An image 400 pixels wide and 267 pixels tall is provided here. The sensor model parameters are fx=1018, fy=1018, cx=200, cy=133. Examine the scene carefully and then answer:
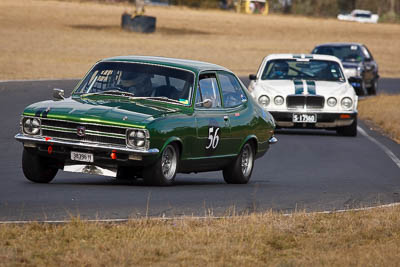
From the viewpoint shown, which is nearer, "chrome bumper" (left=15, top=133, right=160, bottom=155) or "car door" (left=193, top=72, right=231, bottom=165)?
"chrome bumper" (left=15, top=133, right=160, bottom=155)

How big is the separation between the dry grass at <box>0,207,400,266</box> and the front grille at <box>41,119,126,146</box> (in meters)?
2.06

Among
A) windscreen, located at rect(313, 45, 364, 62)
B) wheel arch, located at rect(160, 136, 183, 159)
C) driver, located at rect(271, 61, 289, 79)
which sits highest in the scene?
wheel arch, located at rect(160, 136, 183, 159)

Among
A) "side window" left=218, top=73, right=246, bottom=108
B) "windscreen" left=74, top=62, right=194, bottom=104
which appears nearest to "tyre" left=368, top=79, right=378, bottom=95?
"side window" left=218, top=73, right=246, bottom=108

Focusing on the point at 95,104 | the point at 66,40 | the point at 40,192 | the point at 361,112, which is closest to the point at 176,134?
the point at 95,104

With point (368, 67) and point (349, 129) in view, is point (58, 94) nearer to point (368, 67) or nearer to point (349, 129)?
point (349, 129)

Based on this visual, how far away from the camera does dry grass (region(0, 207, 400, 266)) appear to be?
22.3ft

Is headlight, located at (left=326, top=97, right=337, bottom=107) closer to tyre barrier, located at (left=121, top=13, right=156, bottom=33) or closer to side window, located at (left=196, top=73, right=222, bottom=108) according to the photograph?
side window, located at (left=196, top=73, right=222, bottom=108)

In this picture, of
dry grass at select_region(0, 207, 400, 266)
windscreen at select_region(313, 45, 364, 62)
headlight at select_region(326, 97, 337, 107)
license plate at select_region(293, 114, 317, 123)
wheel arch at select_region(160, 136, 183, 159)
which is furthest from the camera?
windscreen at select_region(313, 45, 364, 62)

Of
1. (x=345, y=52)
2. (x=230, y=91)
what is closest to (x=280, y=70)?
(x=230, y=91)

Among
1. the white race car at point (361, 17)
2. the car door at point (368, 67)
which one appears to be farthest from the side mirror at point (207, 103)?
the white race car at point (361, 17)

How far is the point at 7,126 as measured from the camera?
1878 cm

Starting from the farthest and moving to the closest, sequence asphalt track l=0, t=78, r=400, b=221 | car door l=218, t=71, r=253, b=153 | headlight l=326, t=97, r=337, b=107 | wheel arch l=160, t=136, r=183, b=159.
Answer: headlight l=326, t=97, r=337, b=107 → car door l=218, t=71, r=253, b=153 → wheel arch l=160, t=136, r=183, b=159 → asphalt track l=0, t=78, r=400, b=221

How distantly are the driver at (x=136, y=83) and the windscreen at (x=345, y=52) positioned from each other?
19.1 metres

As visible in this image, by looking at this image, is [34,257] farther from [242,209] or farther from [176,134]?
[176,134]
